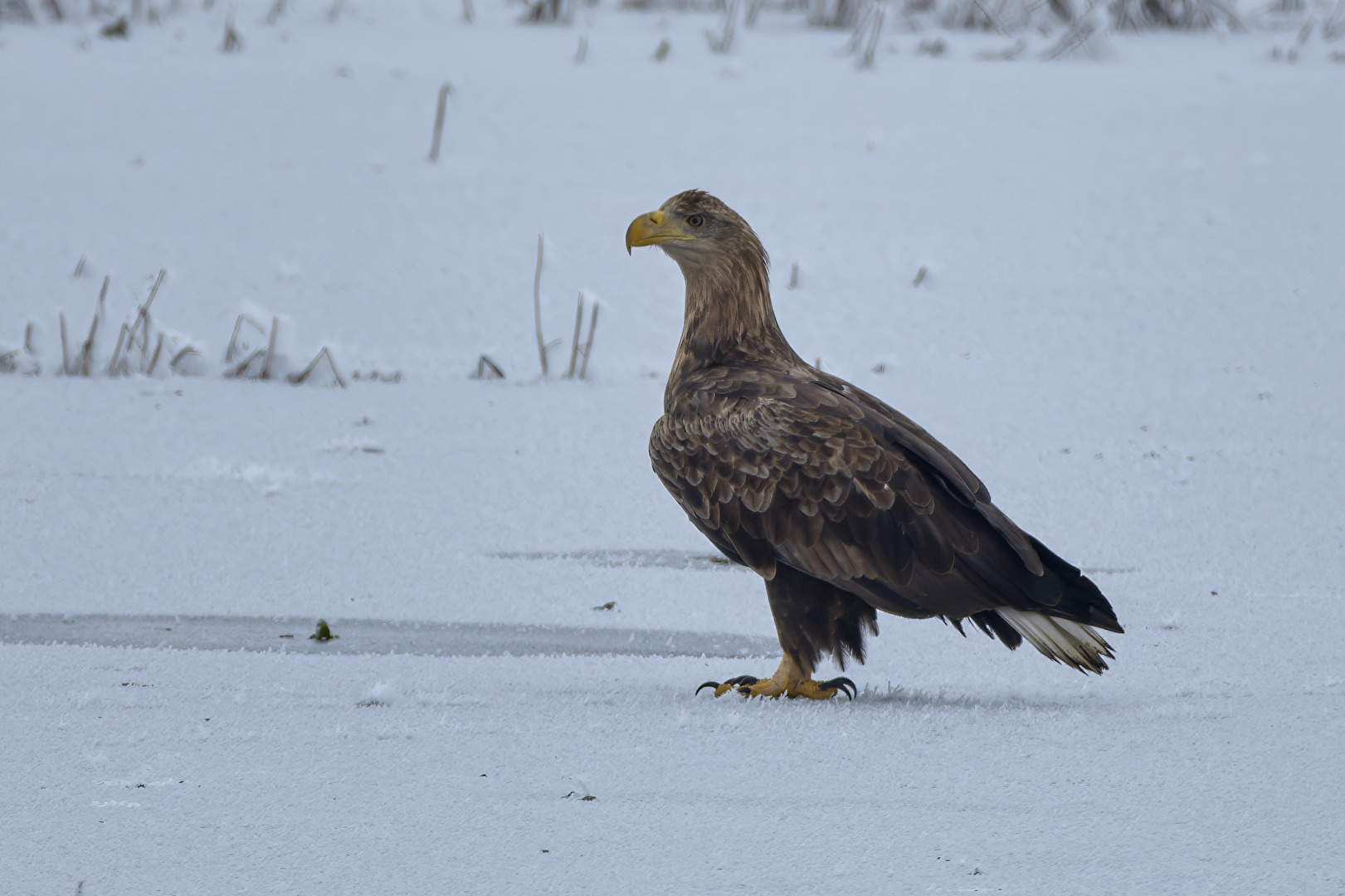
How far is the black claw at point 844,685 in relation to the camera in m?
3.07

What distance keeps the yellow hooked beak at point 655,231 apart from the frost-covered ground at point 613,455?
0.79m

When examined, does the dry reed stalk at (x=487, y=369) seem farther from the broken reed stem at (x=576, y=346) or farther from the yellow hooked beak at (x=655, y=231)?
the yellow hooked beak at (x=655, y=231)

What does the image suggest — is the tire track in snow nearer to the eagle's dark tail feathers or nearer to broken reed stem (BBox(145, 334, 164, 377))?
the eagle's dark tail feathers

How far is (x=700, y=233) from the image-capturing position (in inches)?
145

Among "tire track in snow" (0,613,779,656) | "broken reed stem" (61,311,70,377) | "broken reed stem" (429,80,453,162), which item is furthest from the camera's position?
"broken reed stem" (429,80,453,162)

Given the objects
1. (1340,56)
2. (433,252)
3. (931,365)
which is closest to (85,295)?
(433,252)

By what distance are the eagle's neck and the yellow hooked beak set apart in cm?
8

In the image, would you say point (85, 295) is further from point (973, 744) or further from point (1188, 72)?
point (1188, 72)

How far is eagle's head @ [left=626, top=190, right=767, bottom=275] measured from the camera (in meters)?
3.66

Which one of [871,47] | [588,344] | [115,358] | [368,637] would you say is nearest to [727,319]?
[368,637]

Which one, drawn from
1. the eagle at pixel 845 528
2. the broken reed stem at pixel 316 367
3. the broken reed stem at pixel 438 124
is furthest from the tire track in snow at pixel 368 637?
the broken reed stem at pixel 438 124

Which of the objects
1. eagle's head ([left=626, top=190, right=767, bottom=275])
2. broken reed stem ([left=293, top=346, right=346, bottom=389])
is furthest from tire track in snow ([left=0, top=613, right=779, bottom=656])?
broken reed stem ([left=293, top=346, right=346, bottom=389])

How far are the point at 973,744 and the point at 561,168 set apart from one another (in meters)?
4.70

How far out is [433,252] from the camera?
241 inches
